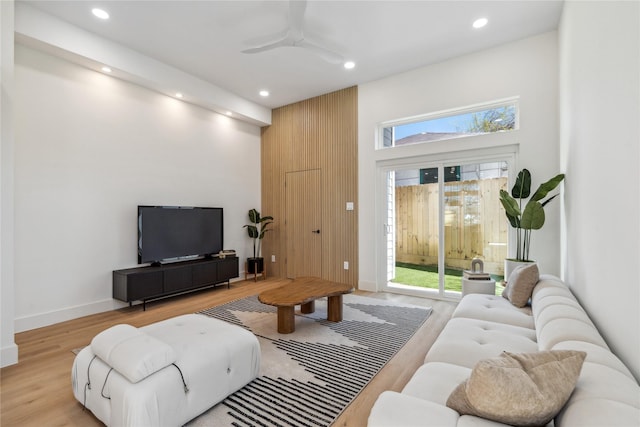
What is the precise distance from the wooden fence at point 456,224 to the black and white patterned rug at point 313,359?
3.27 ft

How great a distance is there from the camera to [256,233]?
5.88 meters

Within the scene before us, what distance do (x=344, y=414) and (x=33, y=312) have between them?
12.1 feet

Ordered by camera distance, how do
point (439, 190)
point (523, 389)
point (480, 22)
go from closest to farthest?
1. point (523, 389)
2. point (480, 22)
3. point (439, 190)

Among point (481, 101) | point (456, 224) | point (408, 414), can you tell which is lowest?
point (408, 414)

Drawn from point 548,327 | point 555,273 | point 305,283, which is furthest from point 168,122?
point 555,273

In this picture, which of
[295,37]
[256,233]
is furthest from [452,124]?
[256,233]

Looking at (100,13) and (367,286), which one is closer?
(100,13)

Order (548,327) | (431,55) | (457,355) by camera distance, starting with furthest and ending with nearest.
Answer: (431,55)
(457,355)
(548,327)

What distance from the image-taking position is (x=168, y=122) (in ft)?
15.3

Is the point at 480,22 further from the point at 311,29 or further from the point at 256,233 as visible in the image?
the point at 256,233

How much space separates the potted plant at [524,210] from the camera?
3.10 metres

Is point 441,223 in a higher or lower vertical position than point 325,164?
lower

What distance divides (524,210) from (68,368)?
459 centimetres

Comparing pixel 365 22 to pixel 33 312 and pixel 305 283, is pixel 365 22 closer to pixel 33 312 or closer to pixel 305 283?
pixel 305 283
